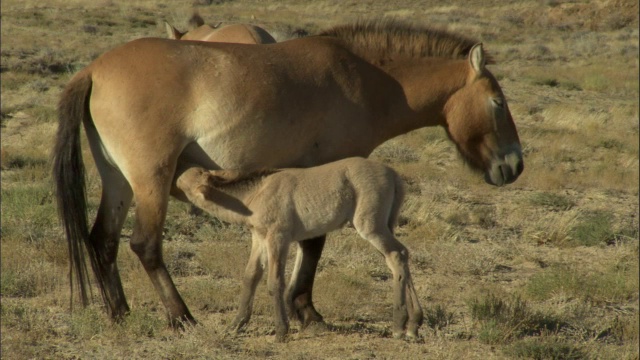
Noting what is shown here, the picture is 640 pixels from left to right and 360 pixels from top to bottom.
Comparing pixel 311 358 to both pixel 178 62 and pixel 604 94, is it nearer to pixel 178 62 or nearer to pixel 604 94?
pixel 178 62

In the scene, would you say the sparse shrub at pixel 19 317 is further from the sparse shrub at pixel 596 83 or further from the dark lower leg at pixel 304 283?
the sparse shrub at pixel 596 83

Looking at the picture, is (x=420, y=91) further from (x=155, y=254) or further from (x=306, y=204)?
(x=155, y=254)

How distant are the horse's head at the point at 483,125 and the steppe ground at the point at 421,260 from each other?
0.96 meters

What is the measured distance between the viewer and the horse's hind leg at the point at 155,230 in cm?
598

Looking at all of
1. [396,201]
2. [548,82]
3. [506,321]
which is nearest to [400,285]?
[396,201]

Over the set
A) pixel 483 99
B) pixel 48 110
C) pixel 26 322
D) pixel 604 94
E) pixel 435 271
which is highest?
pixel 483 99

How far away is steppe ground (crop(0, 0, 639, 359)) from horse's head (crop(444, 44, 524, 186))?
958 millimetres

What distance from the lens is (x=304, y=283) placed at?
662cm

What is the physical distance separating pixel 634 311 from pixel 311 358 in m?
3.22

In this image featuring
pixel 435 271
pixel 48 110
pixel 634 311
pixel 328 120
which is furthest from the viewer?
pixel 48 110

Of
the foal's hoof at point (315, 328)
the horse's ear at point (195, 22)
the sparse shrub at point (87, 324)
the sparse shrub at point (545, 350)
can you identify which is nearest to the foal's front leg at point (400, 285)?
the foal's hoof at point (315, 328)

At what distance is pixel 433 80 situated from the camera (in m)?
6.93

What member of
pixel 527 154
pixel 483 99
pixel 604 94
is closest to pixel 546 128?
pixel 527 154

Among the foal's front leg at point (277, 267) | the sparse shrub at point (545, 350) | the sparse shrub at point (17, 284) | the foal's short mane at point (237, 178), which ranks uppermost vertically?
the foal's short mane at point (237, 178)
